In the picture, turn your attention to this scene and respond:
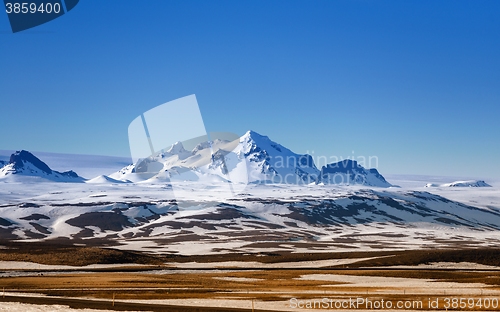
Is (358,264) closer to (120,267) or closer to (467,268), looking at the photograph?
(467,268)

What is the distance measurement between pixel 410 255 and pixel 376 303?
197 feet

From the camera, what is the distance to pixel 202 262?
343 ft

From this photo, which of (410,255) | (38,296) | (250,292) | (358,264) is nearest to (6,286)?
(38,296)
